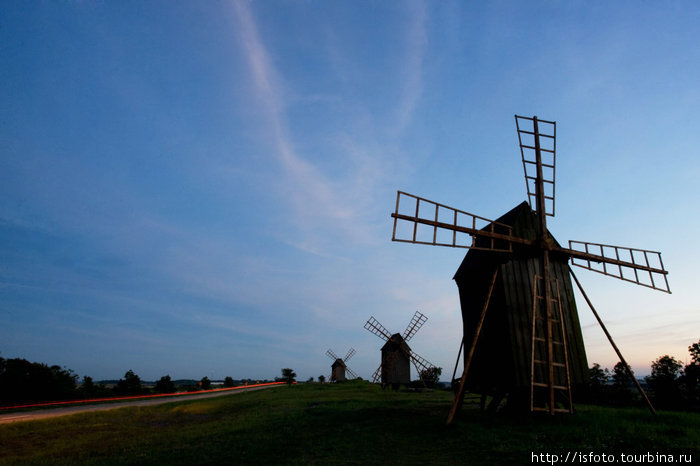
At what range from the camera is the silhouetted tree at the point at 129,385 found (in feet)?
174

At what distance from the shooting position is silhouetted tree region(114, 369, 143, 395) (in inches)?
2084

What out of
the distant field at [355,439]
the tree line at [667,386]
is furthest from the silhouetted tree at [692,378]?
the distant field at [355,439]

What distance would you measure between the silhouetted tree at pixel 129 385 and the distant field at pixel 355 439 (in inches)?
1622

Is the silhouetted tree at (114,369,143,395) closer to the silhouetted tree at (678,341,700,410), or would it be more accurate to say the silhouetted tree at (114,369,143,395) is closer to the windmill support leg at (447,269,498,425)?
the windmill support leg at (447,269,498,425)

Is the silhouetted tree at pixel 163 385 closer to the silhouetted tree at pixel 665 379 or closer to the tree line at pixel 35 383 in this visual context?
the tree line at pixel 35 383

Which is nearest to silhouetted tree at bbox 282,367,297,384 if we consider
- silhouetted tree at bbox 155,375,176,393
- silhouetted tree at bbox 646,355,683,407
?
silhouetted tree at bbox 155,375,176,393

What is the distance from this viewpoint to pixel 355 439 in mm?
12188

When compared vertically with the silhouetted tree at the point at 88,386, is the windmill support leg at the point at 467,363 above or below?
above

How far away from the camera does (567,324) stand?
52.1 ft

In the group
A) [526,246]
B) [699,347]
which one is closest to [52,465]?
[526,246]

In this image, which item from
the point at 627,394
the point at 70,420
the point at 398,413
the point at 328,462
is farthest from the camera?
the point at 627,394

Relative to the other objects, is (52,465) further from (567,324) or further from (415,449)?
(567,324)

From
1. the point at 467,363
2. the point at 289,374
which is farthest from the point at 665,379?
the point at 289,374

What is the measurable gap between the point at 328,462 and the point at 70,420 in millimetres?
15712
